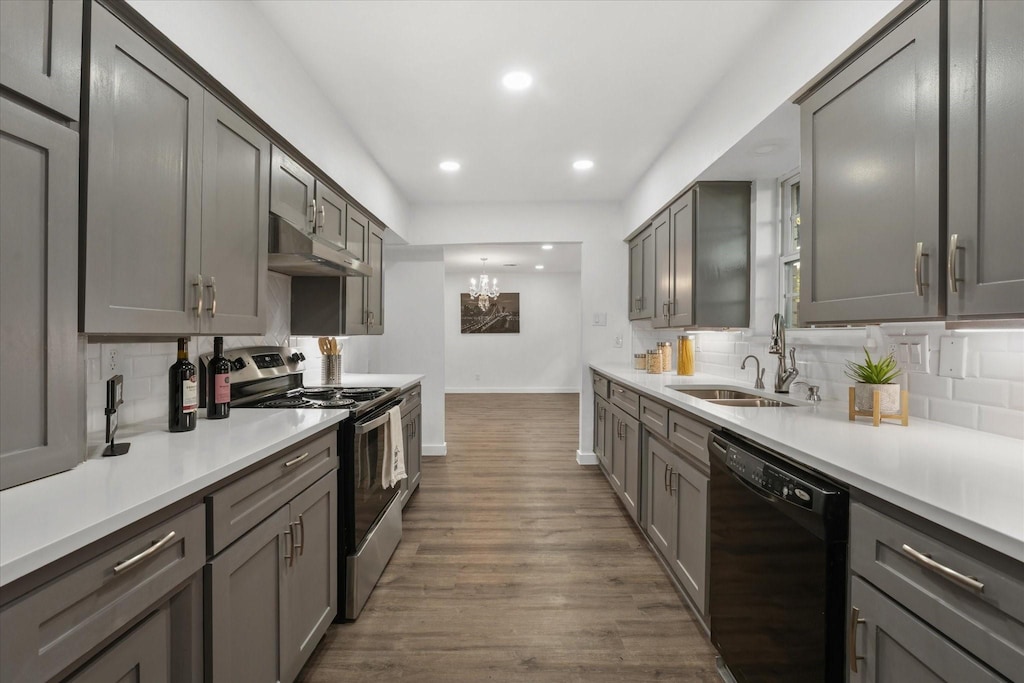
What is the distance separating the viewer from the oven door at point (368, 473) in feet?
6.91

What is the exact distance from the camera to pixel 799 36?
1.79 metres

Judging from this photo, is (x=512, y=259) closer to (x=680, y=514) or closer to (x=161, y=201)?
(x=680, y=514)

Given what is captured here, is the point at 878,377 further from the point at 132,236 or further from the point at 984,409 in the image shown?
the point at 132,236

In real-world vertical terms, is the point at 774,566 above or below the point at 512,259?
below

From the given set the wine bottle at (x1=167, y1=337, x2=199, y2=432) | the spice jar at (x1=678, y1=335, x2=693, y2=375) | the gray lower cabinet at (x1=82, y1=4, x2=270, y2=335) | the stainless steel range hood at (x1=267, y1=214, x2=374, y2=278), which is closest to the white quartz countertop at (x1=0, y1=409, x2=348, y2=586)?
the wine bottle at (x1=167, y1=337, x2=199, y2=432)

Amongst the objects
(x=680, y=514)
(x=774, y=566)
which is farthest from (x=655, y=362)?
(x=774, y=566)

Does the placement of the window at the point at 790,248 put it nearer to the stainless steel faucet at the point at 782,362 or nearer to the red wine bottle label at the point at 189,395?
the stainless steel faucet at the point at 782,362

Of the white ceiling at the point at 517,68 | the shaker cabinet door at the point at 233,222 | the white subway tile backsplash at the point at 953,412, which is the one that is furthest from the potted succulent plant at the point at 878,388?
the shaker cabinet door at the point at 233,222

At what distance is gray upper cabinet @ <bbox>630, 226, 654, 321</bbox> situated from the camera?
3.92 metres

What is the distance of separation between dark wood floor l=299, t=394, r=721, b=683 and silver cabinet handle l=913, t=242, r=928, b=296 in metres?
1.51

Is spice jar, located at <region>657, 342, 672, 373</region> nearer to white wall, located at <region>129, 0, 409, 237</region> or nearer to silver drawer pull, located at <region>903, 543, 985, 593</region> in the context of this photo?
white wall, located at <region>129, 0, 409, 237</region>

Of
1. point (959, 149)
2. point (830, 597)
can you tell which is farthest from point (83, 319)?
point (959, 149)

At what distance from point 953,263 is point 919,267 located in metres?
0.11

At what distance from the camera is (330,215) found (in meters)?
2.86
